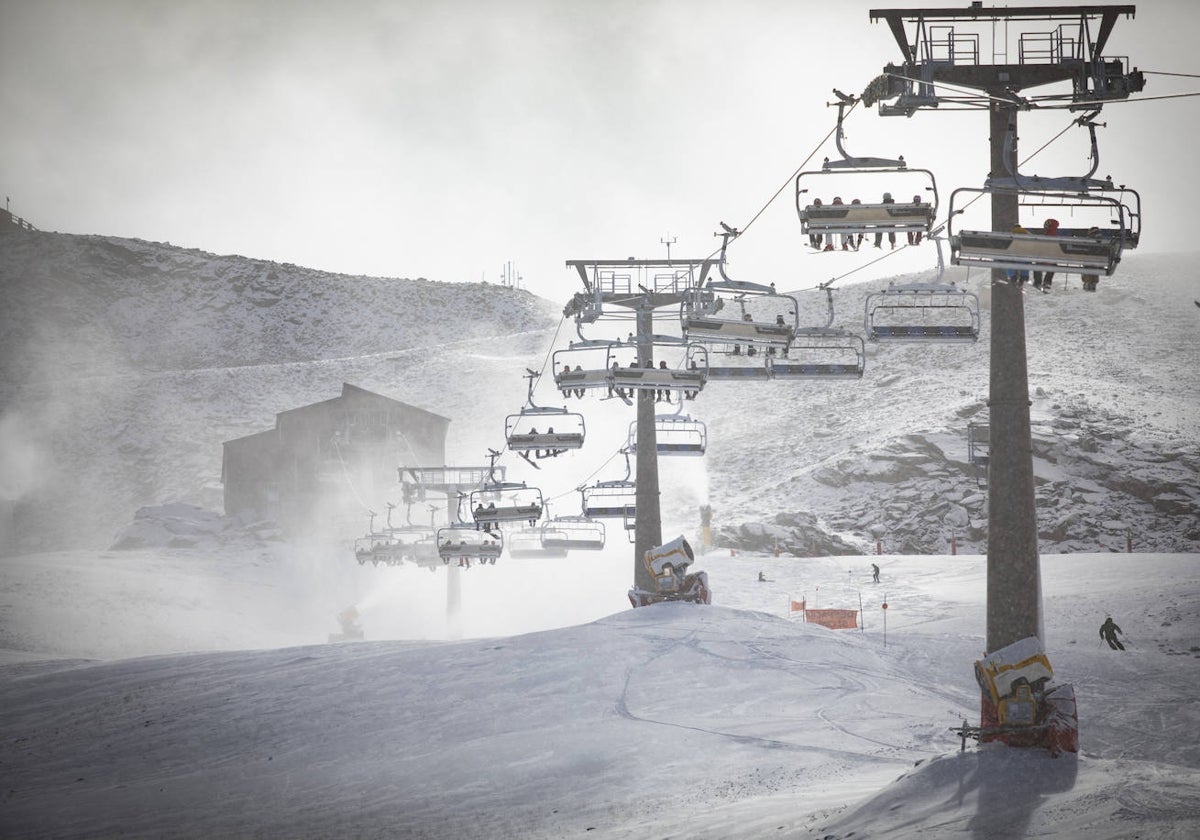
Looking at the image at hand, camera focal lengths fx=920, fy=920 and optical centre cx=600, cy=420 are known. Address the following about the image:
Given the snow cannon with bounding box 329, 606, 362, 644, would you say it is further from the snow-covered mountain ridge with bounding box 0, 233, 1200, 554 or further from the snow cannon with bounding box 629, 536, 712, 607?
the snow-covered mountain ridge with bounding box 0, 233, 1200, 554

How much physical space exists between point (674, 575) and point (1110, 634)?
35.2 feet

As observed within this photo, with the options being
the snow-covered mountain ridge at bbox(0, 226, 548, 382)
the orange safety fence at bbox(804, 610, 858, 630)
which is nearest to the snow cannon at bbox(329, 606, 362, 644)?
the orange safety fence at bbox(804, 610, 858, 630)

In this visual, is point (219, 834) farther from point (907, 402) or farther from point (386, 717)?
point (907, 402)

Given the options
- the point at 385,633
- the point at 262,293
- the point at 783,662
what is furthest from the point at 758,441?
the point at 262,293

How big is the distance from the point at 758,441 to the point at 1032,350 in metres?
25.1

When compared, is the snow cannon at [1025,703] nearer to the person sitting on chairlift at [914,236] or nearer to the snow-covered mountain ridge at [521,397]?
the person sitting on chairlift at [914,236]

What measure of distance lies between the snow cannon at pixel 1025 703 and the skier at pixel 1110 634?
45.8 ft

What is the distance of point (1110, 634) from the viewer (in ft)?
74.0

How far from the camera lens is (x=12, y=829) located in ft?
37.2

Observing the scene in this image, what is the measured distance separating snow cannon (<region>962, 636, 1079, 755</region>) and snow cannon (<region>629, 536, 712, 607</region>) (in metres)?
12.8

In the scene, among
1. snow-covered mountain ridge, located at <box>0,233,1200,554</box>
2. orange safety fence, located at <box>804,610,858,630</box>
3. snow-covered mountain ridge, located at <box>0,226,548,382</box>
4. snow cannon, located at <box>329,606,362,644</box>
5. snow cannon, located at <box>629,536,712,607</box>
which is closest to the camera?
snow cannon, located at <box>629,536,712,607</box>

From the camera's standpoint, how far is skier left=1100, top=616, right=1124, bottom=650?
2231 centimetres

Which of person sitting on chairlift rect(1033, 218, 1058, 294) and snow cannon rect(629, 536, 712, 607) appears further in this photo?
snow cannon rect(629, 536, 712, 607)

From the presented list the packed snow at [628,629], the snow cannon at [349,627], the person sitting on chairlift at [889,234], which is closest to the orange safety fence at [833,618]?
the packed snow at [628,629]
